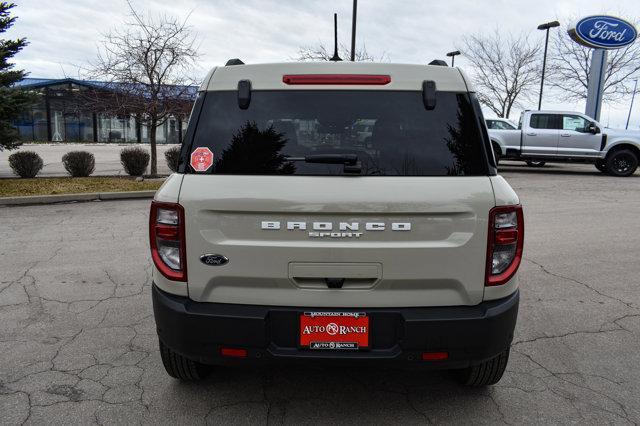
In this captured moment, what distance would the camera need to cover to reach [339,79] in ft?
8.39

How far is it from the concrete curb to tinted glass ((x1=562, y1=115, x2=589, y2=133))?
13765 millimetres

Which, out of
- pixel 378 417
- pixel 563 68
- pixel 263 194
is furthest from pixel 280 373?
pixel 563 68

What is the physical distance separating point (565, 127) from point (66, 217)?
613 inches

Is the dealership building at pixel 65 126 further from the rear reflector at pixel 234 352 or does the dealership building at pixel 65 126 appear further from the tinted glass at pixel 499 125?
the rear reflector at pixel 234 352

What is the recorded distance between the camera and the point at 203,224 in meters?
2.42

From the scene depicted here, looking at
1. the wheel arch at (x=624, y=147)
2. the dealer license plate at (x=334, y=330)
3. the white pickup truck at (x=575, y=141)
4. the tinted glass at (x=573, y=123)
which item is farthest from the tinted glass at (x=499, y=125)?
the dealer license plate at (x=334, y=330)

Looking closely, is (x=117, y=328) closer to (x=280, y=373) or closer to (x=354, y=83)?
(x=280, y=373)

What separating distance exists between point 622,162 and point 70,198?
1694 cm

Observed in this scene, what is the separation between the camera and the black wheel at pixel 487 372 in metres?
2.86

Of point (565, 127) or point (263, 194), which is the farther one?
point (565, 127)

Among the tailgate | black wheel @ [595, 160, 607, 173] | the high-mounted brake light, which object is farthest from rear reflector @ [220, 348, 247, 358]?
black wheel @ [595, 160, 607, 173]

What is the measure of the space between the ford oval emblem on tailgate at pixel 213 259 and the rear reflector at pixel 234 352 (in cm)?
43

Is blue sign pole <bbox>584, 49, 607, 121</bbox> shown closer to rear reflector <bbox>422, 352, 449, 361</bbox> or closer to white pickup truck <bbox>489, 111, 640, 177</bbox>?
white pickup truck <bbox>489, 111, 640, 177</bbox>

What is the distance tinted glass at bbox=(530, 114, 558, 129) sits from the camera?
1709 cm
